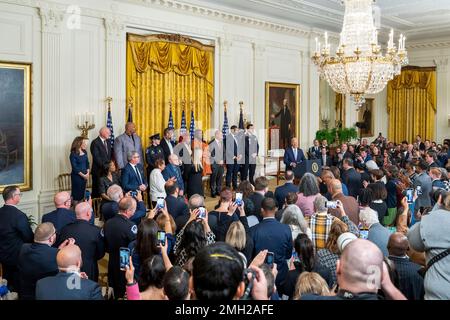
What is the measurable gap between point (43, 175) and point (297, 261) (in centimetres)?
758

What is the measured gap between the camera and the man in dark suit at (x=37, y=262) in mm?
4434

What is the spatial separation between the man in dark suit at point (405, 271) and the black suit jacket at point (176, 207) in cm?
330

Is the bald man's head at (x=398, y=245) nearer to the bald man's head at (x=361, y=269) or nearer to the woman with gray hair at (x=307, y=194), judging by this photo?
the bald man's head at (x=361, y=269)

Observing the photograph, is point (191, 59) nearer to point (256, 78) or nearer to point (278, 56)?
point (256, 78)

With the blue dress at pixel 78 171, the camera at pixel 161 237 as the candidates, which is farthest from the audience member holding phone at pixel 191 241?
the blue dress at pixel 78 171

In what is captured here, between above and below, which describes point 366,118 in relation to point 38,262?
above

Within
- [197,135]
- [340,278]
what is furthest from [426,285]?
[197,135]

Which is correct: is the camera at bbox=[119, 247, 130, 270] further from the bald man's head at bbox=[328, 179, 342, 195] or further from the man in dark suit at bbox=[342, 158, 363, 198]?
the man in dark suit at bbox=[342, 158, 363, 198]

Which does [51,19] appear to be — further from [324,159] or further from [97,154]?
[324,159]

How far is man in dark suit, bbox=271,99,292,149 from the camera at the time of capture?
641 inches

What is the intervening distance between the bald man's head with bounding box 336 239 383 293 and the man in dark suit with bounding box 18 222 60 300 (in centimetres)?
290

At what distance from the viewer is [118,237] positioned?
204 inches

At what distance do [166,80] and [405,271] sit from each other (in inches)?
384

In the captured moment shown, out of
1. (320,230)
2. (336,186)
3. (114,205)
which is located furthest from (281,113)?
(320,230)
